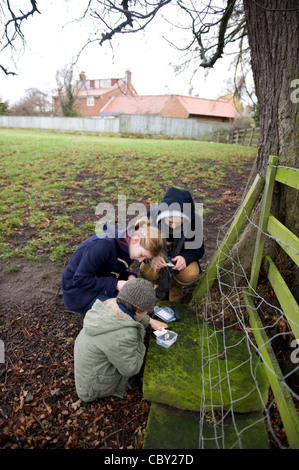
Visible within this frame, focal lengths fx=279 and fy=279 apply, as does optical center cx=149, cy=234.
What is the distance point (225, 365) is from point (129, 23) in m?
5.17

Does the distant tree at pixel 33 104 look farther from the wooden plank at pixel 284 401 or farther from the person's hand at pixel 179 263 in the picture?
the wooden plank at pixel 284 401

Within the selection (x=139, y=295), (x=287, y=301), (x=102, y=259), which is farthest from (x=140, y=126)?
(x=287, y=301)

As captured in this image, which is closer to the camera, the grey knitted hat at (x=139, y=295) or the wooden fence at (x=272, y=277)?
the wooden fence at (x=272, y=277)

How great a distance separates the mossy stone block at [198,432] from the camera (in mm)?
1791

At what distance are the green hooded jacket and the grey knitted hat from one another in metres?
0.12

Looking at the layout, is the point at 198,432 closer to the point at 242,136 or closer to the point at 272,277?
the point at 272,277

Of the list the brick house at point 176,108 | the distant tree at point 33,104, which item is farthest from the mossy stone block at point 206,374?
the distant tree at point 33,104

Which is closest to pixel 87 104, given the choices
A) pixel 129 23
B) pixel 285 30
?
pixel 129 23

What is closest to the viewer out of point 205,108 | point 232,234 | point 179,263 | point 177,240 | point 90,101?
point 232,234

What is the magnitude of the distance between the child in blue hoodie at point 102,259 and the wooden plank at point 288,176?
44.5 inches

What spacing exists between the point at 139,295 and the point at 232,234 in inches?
52.7

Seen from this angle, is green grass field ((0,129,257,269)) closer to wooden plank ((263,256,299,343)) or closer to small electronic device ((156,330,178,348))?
small electronic device ((156,330,178,348))

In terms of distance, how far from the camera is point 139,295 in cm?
207

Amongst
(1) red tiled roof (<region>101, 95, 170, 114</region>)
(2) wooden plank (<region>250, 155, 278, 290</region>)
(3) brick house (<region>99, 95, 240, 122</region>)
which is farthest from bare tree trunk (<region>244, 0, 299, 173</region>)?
(1) red tiled roof (<region>101, 95, 170, 114</region>)
